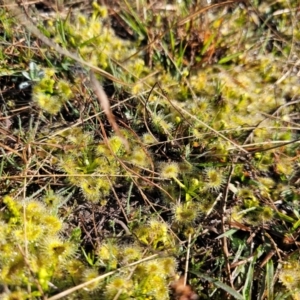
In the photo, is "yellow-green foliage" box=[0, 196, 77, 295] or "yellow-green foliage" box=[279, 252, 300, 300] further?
"yellow-green foliage" box=[279, 252, 300, 300]

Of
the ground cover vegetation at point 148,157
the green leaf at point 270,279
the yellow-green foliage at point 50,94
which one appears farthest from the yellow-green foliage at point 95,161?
the green leaf at point 270,279

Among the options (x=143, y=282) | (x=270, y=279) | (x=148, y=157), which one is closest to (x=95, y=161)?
(x=148, y=157)

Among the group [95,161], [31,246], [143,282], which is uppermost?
[95,161]

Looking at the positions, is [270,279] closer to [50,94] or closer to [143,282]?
[143,282]

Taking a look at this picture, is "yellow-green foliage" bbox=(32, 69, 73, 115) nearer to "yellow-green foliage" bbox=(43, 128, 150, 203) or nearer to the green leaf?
"yellow-green foliage" bbox=(43, 128, 150, 203)

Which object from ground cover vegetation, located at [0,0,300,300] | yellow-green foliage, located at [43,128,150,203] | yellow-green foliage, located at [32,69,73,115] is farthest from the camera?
yellow-green foliage, located at [32,69,73,115]

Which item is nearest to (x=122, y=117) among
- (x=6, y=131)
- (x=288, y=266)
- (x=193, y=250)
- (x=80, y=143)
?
(x=80, y=143)

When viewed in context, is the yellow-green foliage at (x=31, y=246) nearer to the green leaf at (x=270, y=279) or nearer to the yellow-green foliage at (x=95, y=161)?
the yellow-green foliage at (x=95, y=161)

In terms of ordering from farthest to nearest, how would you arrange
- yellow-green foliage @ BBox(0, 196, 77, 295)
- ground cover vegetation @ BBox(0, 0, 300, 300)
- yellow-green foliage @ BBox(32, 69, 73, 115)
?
yellow-green foliage @ BBox(32, 69, 73, 115)
ground cover vegetation @ BBox(0, 0, 300, 300)
yellow-green foliage @ BBox(0, 196, 77, 295)


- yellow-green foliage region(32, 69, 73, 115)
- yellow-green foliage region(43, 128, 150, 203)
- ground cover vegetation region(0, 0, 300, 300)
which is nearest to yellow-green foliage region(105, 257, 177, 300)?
ground cover vegetation region(0, 0, 300, 300)
